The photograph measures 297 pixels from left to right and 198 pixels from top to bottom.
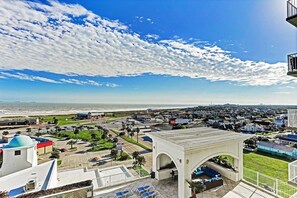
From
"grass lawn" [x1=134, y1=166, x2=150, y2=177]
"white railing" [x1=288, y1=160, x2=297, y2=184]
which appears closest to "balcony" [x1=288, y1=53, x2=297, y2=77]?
"white railing" [x1=288, y1=160, x2=297, y2=184]

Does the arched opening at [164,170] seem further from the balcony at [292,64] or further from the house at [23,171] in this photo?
the balcony at [292,64]

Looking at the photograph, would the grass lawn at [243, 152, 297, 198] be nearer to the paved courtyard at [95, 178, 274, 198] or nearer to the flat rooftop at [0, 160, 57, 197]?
the paved courtyard at [95, 178, 274, 198]

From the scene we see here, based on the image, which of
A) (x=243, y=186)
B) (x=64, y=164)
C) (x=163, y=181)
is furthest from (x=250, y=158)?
(x=64, y=164)

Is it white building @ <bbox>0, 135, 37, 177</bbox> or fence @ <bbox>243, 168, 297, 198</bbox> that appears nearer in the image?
fence @ <bbox>243, 168, 297, 198</bbox>

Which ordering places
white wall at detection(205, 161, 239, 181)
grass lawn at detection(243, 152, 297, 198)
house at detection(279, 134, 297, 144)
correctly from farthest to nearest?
1. house at detection(279, 134, 297, 144)
2. grass lawn at detection(243, 152, 297, 198)
3. white wall at detection(205, 161, 239, 181)

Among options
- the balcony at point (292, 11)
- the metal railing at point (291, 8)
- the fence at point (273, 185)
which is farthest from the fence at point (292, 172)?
the metal railing at point (291, 8)

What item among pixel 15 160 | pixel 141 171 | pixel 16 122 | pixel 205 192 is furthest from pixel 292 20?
pixel 16 122
